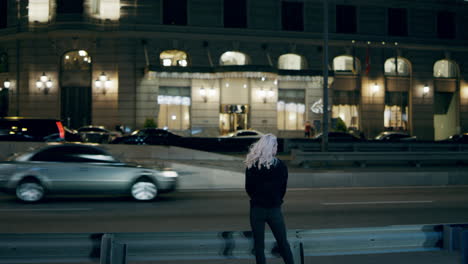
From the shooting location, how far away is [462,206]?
1252 centimetres

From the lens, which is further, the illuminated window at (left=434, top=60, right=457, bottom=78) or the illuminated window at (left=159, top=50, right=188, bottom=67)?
the illuminated window at (left=434, top=60, right=457, bottom=78)

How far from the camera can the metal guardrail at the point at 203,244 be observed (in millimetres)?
4594

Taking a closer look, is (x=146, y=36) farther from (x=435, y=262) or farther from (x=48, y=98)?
(x=435, y=262)

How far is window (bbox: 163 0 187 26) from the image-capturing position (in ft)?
128

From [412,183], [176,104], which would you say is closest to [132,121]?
[176,104]

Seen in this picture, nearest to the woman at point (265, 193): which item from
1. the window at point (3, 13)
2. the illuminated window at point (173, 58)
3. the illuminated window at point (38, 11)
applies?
the illuminated window at point (173, 58)

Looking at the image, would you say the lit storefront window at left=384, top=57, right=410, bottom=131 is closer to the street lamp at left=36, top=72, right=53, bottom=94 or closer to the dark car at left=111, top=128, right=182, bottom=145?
the dark car at left=111, top=128, right=182, bottom=145

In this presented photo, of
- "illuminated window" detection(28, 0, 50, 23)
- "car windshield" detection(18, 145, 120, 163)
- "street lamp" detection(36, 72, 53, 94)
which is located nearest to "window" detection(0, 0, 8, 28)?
"illuminated window" detection(28, 0, 50, 23)

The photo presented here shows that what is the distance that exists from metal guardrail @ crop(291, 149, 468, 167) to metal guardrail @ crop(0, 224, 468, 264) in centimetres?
1524

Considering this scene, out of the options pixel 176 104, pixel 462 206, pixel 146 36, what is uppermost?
pixel 146 36

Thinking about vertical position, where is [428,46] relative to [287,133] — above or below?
above

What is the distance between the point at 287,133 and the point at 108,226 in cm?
3048

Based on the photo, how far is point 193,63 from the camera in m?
39.1

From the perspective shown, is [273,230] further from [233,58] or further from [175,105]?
[233,58]
